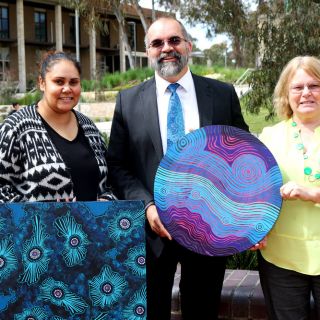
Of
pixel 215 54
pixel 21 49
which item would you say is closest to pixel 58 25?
pixel 21 49

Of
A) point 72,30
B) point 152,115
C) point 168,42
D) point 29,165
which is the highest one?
point 72,30

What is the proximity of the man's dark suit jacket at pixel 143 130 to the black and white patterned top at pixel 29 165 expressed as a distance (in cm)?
40

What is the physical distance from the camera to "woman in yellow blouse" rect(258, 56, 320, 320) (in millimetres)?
2793

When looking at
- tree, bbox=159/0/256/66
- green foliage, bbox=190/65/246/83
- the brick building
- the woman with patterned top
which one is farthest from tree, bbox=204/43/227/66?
the woman with patterned top

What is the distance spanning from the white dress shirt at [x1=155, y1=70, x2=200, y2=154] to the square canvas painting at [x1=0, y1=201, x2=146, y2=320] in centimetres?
80

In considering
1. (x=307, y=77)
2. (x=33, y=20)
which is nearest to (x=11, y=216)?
(x=307, y=77)

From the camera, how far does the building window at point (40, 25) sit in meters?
49.2

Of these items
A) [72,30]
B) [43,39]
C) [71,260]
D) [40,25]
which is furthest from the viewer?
[72,30]

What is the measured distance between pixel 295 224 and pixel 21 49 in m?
45.2

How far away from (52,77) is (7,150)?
480mm

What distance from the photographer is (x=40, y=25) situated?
49438 mm

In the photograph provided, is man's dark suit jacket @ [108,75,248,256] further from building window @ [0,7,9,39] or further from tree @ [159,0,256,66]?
building window @ [0,7,9,39]

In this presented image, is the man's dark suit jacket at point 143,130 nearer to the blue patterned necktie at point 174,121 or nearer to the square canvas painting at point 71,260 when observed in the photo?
the blue patterned necktie at point 174,121

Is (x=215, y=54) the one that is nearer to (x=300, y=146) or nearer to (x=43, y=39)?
(x=43, y=39)
